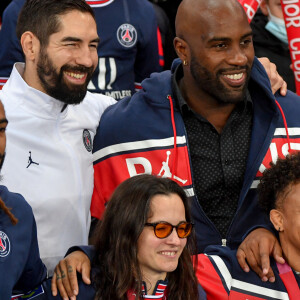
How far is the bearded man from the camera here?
168 inches

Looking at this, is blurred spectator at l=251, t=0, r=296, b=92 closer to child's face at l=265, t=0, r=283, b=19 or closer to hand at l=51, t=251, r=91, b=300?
child's face at l=265, t=0, r=283, b=19

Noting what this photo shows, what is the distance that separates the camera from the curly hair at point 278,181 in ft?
13.5

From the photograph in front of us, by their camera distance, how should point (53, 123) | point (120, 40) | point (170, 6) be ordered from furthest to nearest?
point (170, 6)
point (120, 40)
point (53, 123)

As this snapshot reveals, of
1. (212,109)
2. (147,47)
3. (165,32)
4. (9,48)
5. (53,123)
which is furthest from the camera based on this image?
(165,32)

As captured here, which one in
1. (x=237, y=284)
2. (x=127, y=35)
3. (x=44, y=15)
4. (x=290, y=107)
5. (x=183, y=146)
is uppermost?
(x=127, y=35)

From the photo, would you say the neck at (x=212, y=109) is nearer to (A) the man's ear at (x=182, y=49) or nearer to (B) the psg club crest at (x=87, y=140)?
(A) the man's ear at (x=182, y=49)

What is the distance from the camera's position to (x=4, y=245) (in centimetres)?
348

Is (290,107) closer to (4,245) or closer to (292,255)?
(292,255)

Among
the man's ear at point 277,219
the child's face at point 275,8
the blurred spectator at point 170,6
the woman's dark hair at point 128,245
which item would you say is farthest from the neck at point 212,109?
the blurred spectator at point 170,6

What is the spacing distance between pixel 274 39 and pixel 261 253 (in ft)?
8.91

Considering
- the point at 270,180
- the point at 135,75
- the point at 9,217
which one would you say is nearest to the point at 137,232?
the point at 9,217

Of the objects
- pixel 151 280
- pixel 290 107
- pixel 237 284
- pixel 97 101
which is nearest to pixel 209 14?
pixel 290 107

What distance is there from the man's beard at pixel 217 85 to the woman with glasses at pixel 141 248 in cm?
92

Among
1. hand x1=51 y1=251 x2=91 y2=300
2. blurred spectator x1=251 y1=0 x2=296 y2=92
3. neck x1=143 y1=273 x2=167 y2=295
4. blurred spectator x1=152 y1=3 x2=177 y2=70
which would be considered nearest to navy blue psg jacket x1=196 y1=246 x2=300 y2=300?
neck x1=143 y1=273 x2=167 y2=295
